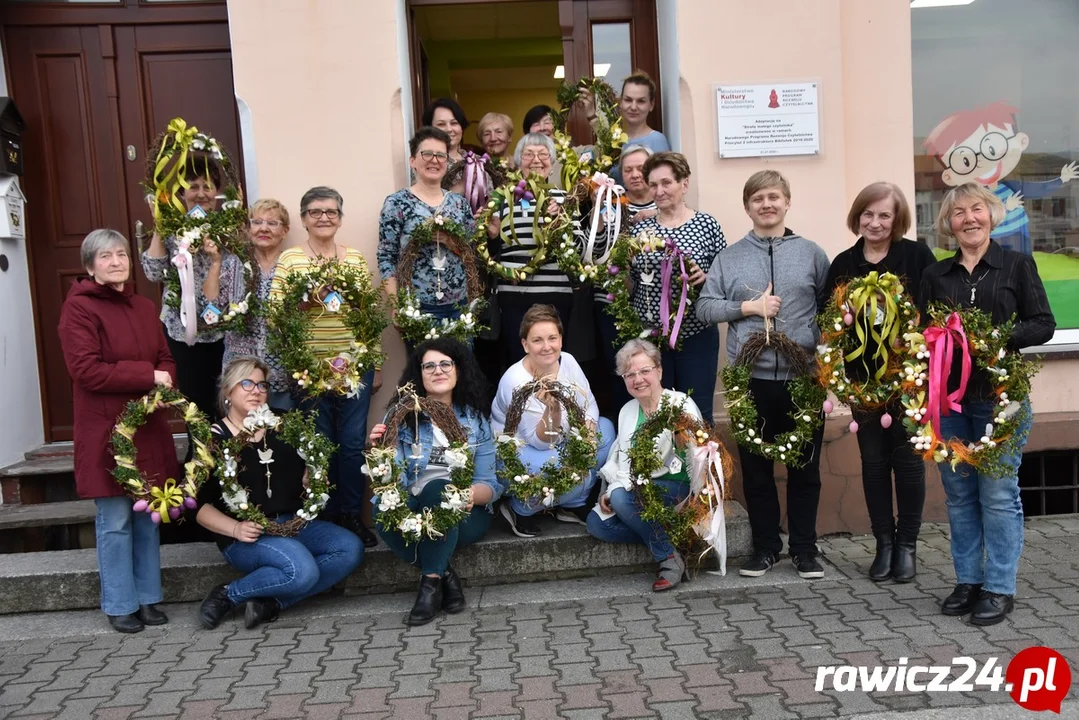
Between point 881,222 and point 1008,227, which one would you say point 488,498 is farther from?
point 1008,227

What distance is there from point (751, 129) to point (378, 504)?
132 inches

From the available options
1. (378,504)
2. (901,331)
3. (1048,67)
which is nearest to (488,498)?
(378,504)

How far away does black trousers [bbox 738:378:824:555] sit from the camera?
5.05 m

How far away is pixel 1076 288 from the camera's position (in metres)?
6.77

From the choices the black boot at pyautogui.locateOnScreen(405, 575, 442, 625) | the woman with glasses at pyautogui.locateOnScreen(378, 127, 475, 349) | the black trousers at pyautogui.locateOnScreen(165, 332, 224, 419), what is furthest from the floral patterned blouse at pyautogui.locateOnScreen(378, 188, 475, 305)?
the black boot at pyautogui.locateOnScreen(405, 575, 442, 625)

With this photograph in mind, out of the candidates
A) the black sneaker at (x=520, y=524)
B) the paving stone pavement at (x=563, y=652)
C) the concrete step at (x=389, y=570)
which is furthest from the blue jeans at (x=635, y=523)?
the black sneaker at (x=520, y=524)

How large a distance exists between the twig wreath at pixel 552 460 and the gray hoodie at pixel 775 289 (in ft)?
2.96

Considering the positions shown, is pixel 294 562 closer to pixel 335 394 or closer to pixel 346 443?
pixel 346 443

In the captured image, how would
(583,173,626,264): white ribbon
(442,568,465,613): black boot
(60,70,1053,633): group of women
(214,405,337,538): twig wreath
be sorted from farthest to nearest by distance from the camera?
(583,173,626,264): white ribbon → (442,568,465,613): black boot → (214,405,337,538): twig wreath → (60,70,1053,633): group of women

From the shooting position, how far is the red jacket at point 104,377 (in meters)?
4.69

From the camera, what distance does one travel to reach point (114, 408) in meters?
4.79

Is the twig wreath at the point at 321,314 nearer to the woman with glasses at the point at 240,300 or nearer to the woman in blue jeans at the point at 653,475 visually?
the woman with glasses at the point at 240,300

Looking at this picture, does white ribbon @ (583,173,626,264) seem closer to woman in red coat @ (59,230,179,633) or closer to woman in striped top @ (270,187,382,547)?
woman in striped top @ (270,187,382,547)

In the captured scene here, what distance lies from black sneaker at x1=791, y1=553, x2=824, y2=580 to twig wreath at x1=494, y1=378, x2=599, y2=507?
125cm
